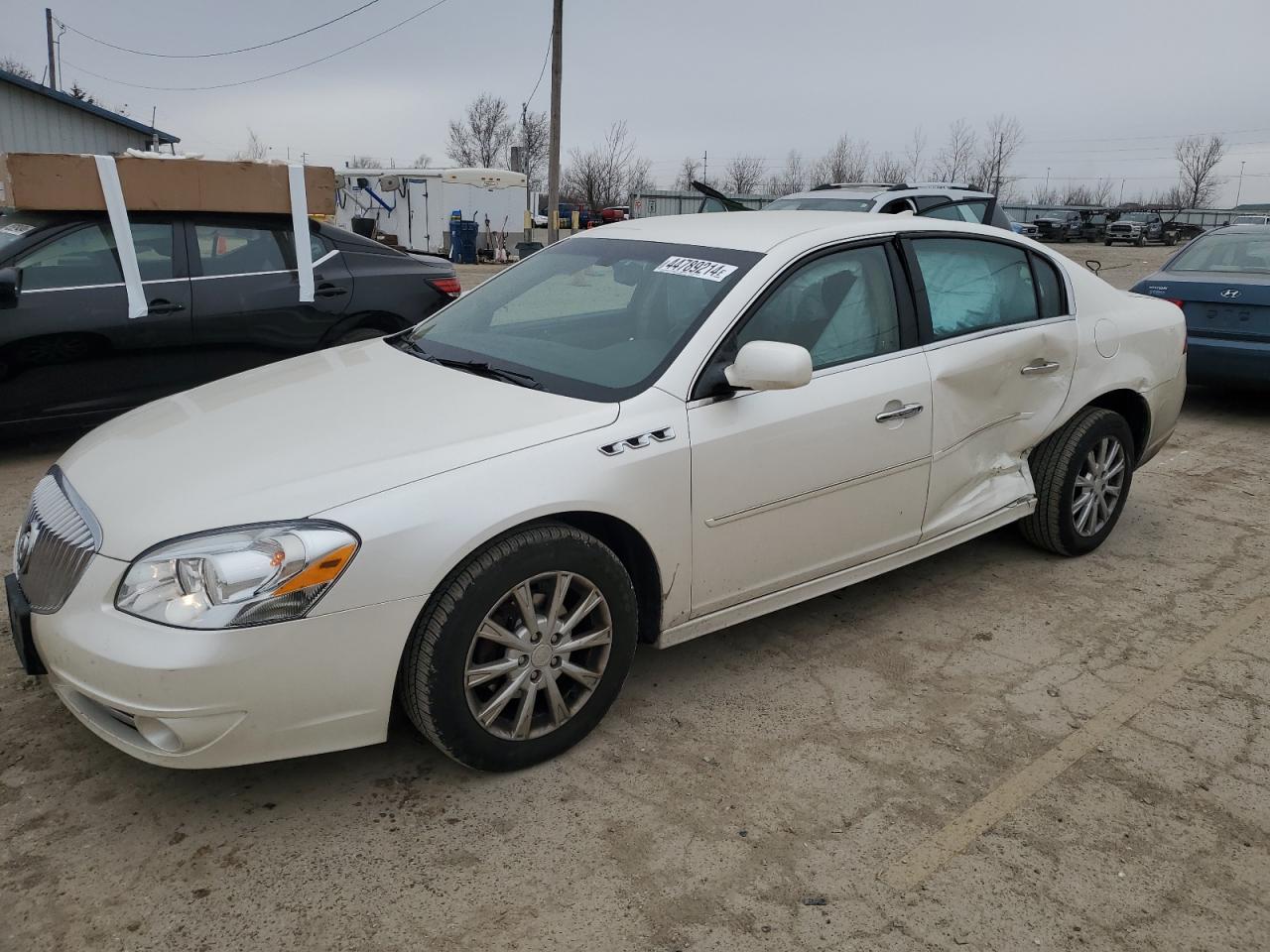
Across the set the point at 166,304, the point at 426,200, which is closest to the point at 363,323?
the point at 166,304

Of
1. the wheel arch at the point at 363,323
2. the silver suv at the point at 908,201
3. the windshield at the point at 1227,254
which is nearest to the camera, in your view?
the wheel arch at the point at 363,323

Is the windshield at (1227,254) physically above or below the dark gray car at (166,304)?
above

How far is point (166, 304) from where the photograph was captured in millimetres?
6012

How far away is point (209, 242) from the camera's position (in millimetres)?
6270

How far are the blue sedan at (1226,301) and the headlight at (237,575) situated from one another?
691 cm

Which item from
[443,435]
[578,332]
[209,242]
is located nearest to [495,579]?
[443,435]

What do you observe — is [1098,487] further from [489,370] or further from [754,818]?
[489,370]

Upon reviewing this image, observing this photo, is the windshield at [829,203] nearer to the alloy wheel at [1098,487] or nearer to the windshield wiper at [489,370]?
the alloy wheel at [1098,487]

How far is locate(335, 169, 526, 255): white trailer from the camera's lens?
27406 mm

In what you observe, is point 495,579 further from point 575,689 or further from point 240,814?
point 240,814

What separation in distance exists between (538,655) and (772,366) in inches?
42.1

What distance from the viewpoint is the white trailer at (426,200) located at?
2741 centimetres

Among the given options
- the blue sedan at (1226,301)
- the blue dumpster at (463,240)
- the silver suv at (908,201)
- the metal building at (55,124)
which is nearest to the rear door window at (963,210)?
the silver suv at (908,201)

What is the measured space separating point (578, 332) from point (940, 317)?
4.54ft
